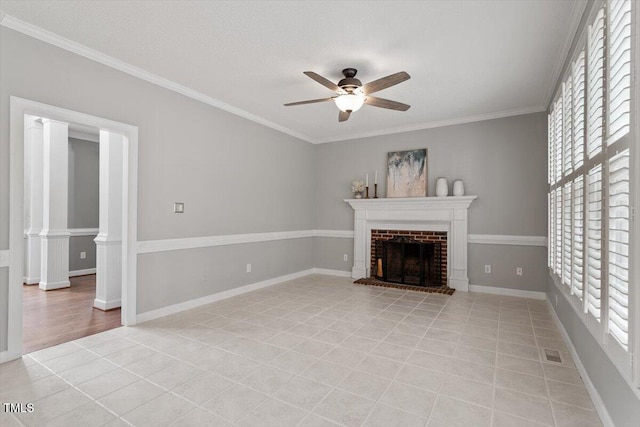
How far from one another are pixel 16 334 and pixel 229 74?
305 cm

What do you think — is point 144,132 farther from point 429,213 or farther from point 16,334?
point 429,213

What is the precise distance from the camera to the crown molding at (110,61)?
2643 millimetres

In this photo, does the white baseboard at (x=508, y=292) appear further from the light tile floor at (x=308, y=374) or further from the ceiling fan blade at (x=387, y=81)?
the ceiling fan blade at (x=387, y=81)

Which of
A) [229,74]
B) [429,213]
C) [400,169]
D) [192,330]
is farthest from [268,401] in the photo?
[400,169]

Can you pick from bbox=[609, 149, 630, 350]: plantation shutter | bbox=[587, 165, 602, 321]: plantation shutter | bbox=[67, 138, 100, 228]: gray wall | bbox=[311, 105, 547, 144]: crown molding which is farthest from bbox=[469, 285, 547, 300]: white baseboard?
bbox=[67, 138, 100, 228]: gray wall

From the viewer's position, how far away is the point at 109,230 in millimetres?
4152

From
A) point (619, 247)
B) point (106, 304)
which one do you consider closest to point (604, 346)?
point (619, 247)

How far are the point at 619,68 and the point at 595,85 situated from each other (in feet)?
1.70

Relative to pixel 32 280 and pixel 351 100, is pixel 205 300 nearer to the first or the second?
pixel 351 100

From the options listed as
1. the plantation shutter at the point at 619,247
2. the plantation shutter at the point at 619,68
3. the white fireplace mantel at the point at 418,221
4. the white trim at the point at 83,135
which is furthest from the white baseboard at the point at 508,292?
the white trim at the point at 83,135

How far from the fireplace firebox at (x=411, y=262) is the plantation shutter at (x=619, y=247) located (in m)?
3.68

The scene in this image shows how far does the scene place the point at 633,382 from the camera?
139 centimetres

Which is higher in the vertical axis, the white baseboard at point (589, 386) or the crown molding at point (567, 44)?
the crown molding at point (567, 44)

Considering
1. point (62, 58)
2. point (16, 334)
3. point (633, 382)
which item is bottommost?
point (16, 334)
